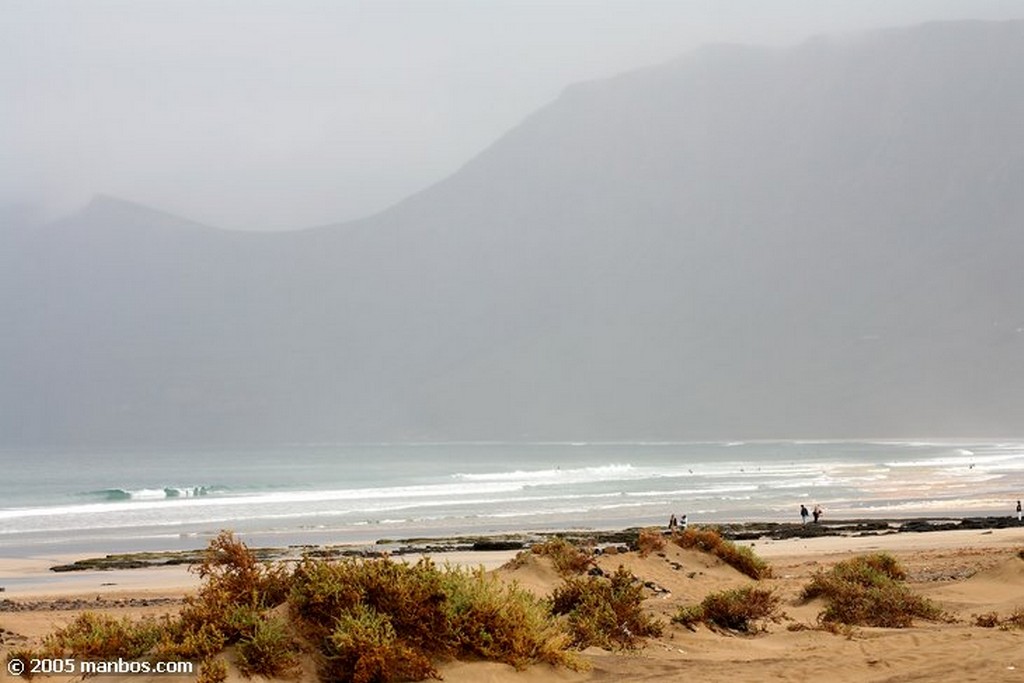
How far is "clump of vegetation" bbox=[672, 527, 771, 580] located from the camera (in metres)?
21.3

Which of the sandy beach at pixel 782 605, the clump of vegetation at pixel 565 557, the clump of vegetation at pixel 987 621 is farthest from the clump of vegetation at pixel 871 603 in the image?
the clump of vegetation at pixel 565 557

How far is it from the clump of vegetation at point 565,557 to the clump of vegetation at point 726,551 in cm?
320

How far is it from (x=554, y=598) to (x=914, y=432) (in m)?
159

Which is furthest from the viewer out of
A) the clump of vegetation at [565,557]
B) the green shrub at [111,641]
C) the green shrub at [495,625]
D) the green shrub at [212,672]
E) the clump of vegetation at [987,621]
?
the clump of vegetation at [565,557]

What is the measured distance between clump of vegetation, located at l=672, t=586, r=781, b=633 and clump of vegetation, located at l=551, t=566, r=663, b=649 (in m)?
0.61

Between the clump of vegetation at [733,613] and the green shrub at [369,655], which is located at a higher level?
the green shrub at [369,655]

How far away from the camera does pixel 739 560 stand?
21.3 meters

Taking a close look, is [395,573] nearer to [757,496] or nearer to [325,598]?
[325,598]

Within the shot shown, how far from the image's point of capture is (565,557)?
18.1 meters

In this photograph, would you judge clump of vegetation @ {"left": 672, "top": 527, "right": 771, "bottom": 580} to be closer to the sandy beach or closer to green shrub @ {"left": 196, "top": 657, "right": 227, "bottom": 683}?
the sandy beach

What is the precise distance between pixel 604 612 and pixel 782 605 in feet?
17.4

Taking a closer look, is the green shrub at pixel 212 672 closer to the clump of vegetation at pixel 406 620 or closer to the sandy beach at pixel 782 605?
the sandy beach at pixel 782 605

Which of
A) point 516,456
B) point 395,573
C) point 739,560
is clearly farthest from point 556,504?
point 516,456

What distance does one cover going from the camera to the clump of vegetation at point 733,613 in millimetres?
13500
